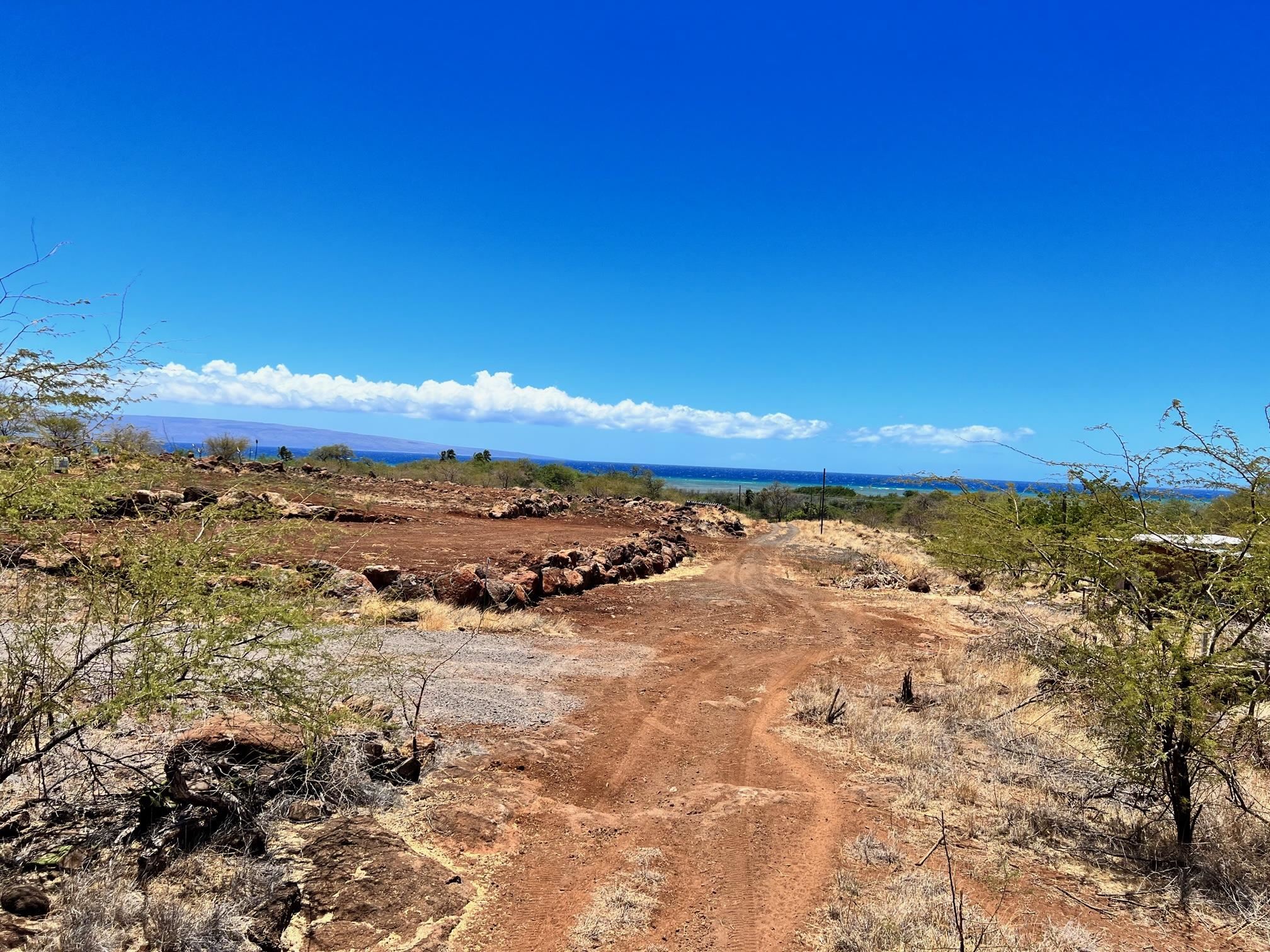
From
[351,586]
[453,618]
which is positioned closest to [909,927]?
[453,618]

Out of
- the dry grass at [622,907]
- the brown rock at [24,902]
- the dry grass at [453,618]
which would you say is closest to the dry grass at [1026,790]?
the dry grass at [622,907]

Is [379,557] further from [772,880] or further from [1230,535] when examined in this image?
[1230,535]

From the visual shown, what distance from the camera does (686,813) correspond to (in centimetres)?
684

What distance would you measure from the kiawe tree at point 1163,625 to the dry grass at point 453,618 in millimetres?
9190

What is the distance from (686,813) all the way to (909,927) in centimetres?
246

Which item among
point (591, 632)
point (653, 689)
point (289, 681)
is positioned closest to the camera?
point (289, 681)

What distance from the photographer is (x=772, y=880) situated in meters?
5.68

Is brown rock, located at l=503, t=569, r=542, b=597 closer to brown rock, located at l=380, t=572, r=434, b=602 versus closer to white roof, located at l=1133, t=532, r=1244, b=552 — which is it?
brown rock, located at l=380, t=572, r=434, b=602

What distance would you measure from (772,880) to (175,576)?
5.03m

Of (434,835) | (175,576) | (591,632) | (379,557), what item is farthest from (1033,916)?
(379,557)

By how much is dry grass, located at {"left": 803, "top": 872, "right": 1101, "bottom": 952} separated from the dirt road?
8.5 inches

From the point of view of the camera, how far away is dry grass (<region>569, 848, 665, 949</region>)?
4887 mm

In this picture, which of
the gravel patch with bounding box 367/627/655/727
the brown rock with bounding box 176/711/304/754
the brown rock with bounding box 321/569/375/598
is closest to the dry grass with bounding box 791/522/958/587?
the gravel patch with bounding box 367/627/655/727

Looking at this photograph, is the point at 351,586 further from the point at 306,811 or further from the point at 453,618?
the point at 306,811
